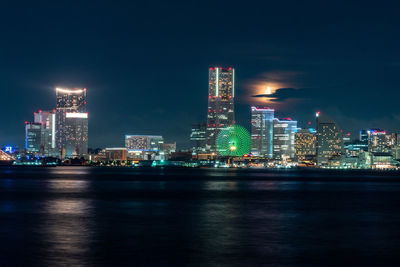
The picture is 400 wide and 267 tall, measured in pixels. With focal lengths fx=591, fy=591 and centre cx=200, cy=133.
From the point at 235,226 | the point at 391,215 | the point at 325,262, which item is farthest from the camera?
the point at 391,215

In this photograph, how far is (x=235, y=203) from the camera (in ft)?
205

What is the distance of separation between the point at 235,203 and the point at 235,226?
21339 mm

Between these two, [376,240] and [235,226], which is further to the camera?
[235,226]

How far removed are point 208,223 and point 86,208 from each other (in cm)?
1578

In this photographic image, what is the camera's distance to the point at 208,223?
42.9 meters

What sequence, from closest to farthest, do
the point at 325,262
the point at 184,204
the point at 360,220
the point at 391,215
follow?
the point at 325,262, the point at 360,220, the point at 391,215, the point at 184,204

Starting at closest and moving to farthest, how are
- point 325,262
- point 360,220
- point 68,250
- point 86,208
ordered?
point 325,262 → point 68,250 → point 360,220 → point 86,208

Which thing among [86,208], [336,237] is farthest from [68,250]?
[86,208]

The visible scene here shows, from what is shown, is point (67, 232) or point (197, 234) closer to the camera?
point (197, 234)

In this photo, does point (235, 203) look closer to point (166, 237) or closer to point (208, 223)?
point (208, 223)

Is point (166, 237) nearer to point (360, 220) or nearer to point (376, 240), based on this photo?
point (376, 240)

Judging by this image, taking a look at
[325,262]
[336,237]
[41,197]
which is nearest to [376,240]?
[336,237]

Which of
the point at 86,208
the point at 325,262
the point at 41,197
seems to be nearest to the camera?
the point at 325,262

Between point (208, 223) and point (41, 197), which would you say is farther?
point (41, 197)
